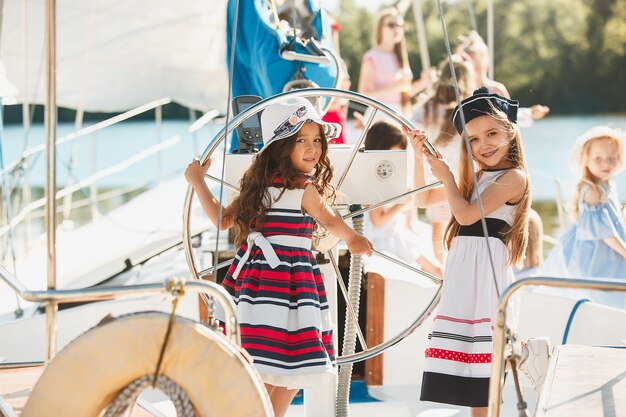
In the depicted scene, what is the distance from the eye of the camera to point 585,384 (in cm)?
200

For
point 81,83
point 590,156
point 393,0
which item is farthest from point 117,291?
point 393,0

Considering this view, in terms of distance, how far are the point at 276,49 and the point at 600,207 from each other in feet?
4.51

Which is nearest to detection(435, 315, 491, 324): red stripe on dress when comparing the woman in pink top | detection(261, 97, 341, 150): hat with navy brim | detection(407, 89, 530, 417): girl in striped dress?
detection(407, 89, 530, 417): girl in striped dress

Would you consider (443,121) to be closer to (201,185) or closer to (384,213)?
(384,213)

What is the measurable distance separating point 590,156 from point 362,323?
43.0 inches

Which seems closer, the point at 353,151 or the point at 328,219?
the point at 328,219

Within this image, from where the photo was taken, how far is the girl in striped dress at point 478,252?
2.23 meters

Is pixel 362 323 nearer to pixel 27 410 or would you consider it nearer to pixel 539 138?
pixel 27 410

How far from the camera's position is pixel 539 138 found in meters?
17.8

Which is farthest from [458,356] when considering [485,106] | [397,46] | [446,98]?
[397,46]

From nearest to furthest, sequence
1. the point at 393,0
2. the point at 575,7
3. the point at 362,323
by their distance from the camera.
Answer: the point at 362,323 < the point at 393,0 < the point at 575,7

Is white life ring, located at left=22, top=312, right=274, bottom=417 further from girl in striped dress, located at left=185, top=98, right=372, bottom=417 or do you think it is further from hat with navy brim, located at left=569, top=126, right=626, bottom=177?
hat with navy brim, located at left=569, top=126, right=626, bottom=177

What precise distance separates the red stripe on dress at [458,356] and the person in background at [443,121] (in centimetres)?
126

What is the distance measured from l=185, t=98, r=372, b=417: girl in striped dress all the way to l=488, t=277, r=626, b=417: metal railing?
50cm
